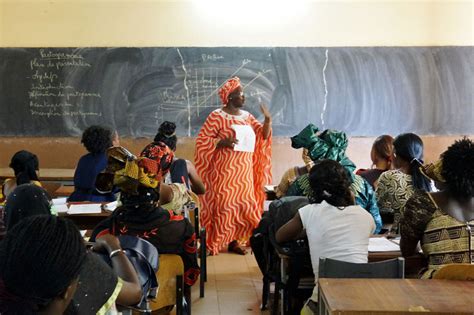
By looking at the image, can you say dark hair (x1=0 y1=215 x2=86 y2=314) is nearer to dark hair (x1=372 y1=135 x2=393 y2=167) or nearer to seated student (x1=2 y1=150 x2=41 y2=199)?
seated student (x1=2 y1=150 x2=41 y2=199)

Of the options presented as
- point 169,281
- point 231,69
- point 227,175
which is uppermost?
point 231,69

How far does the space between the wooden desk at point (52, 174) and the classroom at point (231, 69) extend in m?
0.11

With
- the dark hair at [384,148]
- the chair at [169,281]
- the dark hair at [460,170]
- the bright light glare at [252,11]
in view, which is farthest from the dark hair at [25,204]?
the bright light glare at [252,11]

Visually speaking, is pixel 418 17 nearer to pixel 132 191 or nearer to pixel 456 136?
pixel 456 136

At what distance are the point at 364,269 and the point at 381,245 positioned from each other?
702 millimetres

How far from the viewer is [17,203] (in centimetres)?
303

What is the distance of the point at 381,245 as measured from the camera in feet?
11.2

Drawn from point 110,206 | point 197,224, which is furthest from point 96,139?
point 197,224

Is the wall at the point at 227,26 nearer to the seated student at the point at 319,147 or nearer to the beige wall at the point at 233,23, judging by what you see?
the beige wall at the point at 233,23

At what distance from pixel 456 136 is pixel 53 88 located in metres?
4.85

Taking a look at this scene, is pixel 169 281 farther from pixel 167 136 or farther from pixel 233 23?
pixel 233 23

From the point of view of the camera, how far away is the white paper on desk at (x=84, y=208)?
14.0ft

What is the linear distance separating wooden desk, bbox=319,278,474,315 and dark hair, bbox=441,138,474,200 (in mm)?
559

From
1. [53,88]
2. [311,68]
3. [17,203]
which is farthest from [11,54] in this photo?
[17,203]
